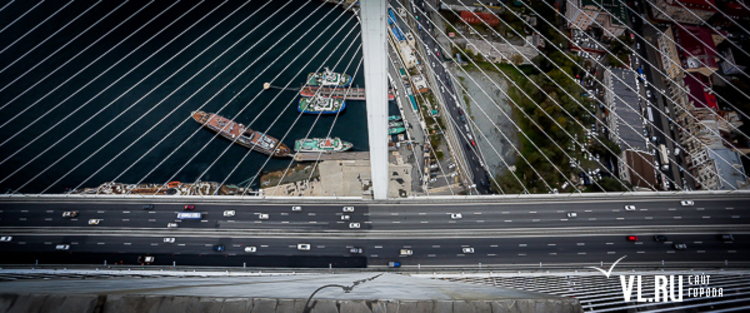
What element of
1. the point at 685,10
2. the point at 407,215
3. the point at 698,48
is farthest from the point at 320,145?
the point at 685,10

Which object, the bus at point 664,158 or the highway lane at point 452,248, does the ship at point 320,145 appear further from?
the bus at point 664,158

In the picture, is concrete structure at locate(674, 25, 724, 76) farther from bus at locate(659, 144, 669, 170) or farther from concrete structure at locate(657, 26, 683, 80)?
bus at locate(659, 144, 669, 170)

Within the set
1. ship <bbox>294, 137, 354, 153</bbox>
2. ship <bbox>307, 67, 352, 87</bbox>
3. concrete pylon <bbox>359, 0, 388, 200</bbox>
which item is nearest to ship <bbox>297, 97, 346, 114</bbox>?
ship <bbox>307, 67, 352, 87</bbox>

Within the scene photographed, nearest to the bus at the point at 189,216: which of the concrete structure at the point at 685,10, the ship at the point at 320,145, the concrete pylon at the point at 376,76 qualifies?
the ship at the point at 320,145

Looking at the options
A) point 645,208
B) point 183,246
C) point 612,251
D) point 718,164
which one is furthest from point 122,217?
point 718,164

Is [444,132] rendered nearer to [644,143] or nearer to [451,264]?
[451,264]
